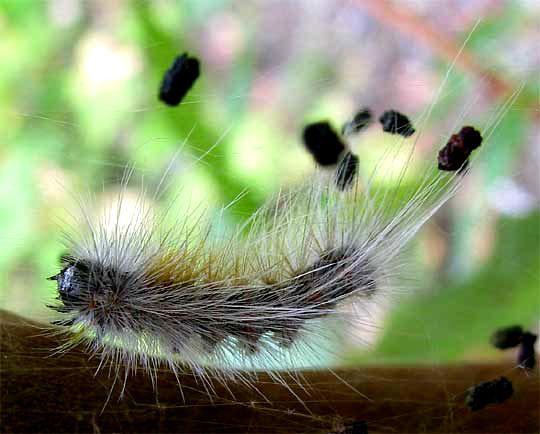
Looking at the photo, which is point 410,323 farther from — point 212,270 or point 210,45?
point 210,45

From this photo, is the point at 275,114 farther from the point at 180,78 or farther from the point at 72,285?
the point at 72,285

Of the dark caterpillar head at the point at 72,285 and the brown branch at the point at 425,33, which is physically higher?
the brown branch at the point at 425,33

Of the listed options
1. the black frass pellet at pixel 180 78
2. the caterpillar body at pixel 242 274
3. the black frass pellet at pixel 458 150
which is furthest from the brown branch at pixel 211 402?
the black frass pellet at pixel 180 78

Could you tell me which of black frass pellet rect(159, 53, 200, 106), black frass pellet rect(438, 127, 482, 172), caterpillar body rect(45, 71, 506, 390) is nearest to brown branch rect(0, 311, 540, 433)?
caterpillar body rect(45, 71, 506, 390)

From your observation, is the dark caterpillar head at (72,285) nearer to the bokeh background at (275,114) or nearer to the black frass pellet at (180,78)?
the bokeh background at (275,114)

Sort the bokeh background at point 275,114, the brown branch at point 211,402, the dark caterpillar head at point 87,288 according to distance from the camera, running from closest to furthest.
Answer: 1. the brown branch at point 211,402
2. the dark caterpillar head at point 87,288
3. the bokeh background at point 275,114

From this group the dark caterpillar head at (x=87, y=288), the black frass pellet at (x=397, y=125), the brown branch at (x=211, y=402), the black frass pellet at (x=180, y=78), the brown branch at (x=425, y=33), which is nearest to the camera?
the brown branch at (x=211, y=402)
